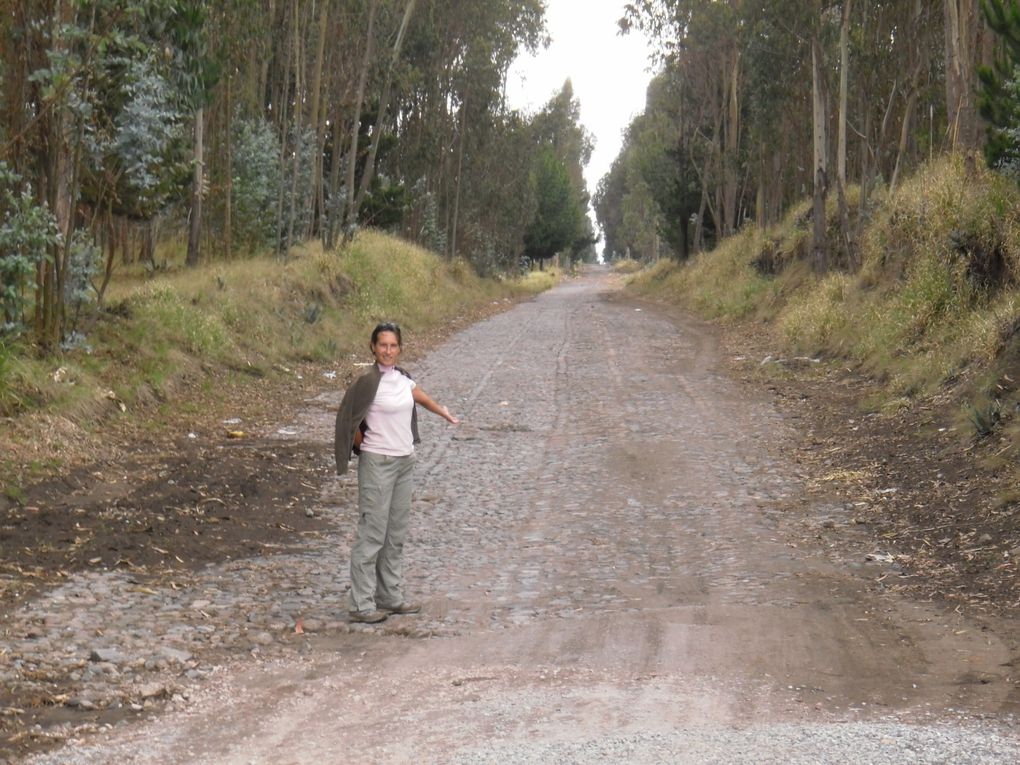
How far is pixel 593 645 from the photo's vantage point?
6590 millimetres

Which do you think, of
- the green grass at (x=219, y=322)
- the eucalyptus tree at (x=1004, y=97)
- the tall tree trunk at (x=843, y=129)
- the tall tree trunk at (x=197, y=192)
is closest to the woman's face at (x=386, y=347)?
the green grass at (x=219, y=322)

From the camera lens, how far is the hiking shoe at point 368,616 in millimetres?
7102

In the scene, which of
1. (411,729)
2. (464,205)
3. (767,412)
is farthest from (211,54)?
(464,205)

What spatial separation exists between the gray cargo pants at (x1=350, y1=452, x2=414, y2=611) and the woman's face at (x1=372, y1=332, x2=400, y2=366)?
1.82 ft

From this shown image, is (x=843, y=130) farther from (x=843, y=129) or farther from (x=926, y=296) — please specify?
(x=926, y=296)

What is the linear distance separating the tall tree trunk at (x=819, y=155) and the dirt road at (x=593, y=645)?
1509cm

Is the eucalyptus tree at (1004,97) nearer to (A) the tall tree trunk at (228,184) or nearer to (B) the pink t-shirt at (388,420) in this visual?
(B) the pink t-shirt at (388,420)

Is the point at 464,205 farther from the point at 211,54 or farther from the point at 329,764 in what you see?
the point at 329,764

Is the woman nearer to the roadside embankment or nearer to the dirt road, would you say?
the dirt road

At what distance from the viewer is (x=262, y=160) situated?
90.3 ft

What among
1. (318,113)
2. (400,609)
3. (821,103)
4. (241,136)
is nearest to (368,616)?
(400,609)

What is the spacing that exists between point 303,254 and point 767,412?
605 inches

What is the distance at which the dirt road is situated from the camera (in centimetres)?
509

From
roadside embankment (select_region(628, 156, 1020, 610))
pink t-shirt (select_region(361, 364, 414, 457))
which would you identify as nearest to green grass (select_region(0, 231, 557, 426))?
pink t-shirt (select_region(361, 364, 414, 457))
